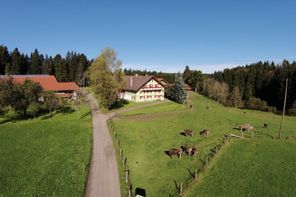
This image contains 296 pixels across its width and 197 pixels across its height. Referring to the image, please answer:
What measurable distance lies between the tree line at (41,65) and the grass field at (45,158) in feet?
226

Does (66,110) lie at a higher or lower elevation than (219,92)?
lower

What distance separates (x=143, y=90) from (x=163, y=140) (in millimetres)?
38554

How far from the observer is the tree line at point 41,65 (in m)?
111

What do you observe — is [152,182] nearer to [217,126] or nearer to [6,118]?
[217,126]

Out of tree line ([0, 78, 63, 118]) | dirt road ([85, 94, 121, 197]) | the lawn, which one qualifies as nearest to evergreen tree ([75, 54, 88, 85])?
tree line ([0, 78, 63, 118])

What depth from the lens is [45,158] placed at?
95.1 feet

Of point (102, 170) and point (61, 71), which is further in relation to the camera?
point (61, 71)

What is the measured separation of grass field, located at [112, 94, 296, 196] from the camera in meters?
24.2

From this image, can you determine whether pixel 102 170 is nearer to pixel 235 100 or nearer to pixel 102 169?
pixel 102 169

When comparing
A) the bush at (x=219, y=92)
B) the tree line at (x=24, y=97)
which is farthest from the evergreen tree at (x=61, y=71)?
the bush at (x=219, y=92)

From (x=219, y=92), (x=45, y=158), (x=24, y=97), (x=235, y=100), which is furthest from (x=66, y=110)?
(x=235, y=100)

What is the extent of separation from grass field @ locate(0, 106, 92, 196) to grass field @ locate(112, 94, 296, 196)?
18.1ft

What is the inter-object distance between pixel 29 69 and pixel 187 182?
4672 inches

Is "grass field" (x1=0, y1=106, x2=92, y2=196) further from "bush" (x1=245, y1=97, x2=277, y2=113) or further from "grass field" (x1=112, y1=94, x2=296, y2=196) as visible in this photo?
"bush" (x1=245, y1=97, x2=277, y2=113)
